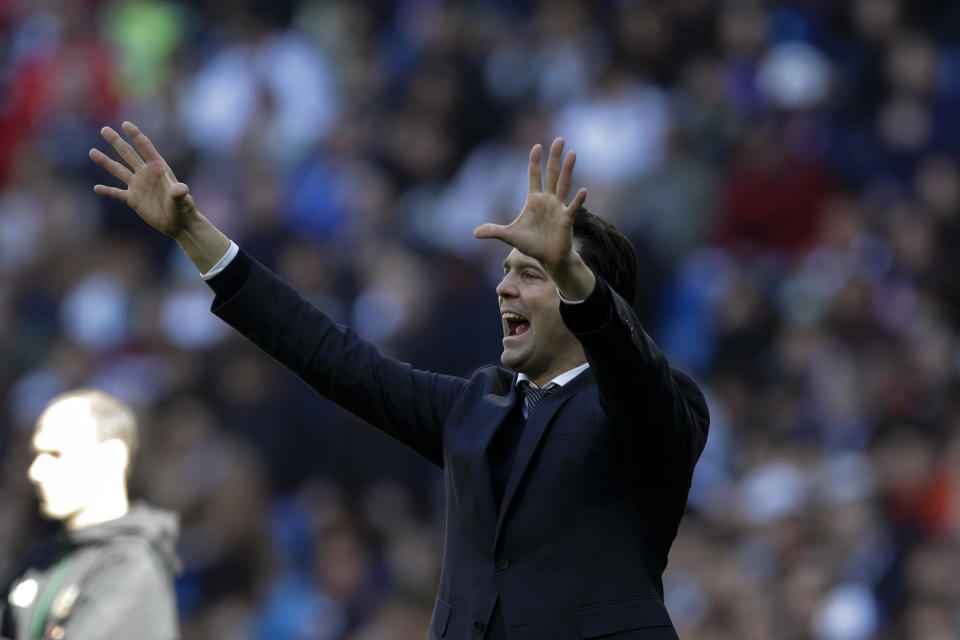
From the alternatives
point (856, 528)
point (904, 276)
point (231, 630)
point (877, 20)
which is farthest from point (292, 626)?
point (877, 20)

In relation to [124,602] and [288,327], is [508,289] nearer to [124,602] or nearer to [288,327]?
[288,327]

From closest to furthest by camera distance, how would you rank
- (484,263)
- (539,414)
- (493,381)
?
(539,414) < (493,381) < (484,263)

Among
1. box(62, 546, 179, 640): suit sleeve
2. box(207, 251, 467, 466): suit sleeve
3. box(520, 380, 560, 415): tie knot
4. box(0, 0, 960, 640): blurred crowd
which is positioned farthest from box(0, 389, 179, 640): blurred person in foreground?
box(0, 0, 960, 640): blurred crowd

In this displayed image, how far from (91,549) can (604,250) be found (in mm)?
1690

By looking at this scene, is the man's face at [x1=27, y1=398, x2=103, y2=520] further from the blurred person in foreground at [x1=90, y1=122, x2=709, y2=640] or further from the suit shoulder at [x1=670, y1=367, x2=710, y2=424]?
the suit shoulder at [x1=670, y1=367, x2=710, y2=424]

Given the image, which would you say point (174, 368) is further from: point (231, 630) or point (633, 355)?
point (633, 355)

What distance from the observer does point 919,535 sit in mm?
7531

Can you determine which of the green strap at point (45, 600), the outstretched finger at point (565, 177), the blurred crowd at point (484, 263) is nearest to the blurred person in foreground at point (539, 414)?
the outstretched finger at point (565, 177)

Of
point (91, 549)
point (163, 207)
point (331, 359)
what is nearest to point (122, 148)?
point (163, 207)

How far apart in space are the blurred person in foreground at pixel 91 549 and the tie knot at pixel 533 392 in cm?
131

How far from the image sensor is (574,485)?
343 cm

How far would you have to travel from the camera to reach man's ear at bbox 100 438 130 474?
180 inches

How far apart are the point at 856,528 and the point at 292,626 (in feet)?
9.31

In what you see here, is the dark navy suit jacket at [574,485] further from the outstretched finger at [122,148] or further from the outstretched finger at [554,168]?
the outstretched finger at [122,148]
